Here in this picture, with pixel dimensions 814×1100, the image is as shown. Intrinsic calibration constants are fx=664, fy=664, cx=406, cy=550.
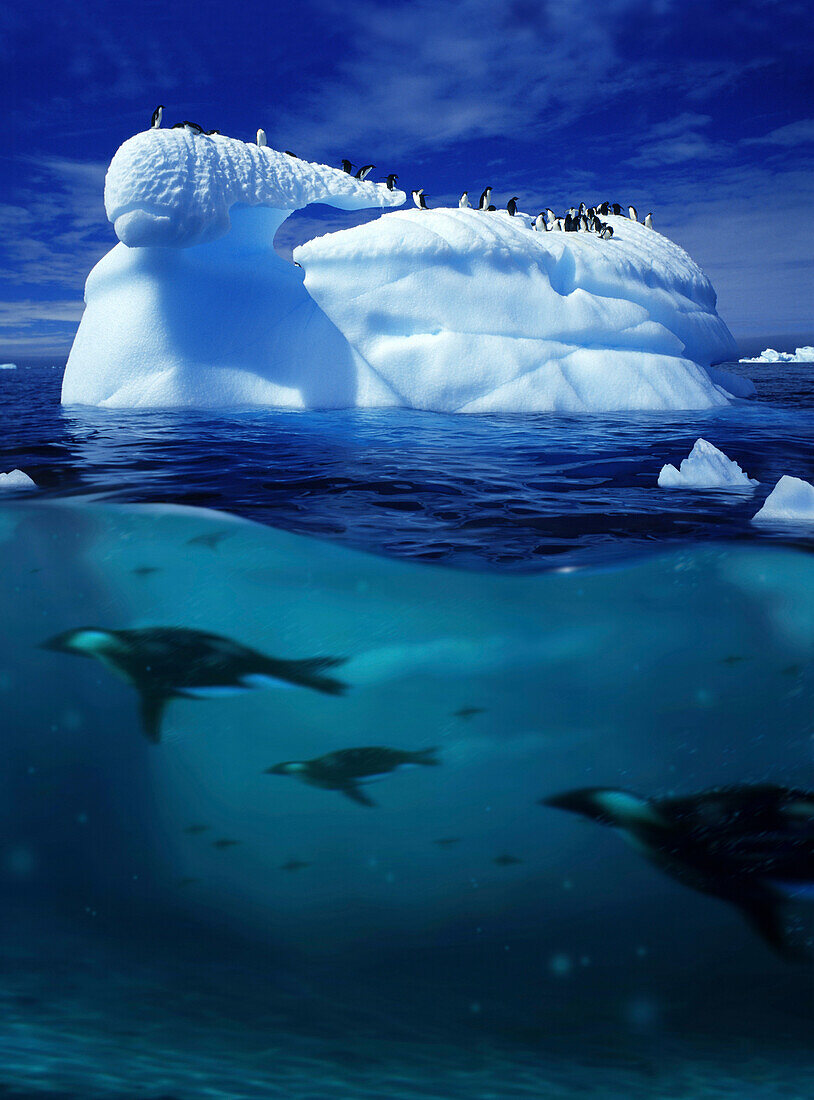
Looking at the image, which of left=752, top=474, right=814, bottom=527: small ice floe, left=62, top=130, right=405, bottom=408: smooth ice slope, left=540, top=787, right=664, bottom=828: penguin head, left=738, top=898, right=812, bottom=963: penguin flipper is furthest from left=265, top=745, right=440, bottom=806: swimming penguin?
left=62, top=130, right=405, bottom=408: smooth ice slope

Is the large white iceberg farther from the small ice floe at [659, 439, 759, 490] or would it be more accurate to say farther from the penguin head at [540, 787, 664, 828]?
the penguin head at [540, 787, 664, 828]

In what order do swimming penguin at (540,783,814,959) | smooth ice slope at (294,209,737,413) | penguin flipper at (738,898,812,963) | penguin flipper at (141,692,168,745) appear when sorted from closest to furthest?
penguin flipper at (738,898,812,963)
swimming penguin at (540,783,814,959)
penguin flipper at (141,692,168,745)
smooth ice slope at (294,209,737,413)

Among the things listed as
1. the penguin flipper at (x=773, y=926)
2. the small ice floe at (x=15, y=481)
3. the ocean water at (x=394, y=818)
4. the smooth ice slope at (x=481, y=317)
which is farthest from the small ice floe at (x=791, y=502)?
the smooth ice slope at (x=481, y=317)

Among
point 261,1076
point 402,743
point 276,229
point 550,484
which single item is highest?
Answer: point 276,229

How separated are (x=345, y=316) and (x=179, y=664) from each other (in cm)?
1014

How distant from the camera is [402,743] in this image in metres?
2.35

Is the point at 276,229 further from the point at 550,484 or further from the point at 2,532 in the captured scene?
the point at 2,532

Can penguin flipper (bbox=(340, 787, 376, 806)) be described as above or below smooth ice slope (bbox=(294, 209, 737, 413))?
below

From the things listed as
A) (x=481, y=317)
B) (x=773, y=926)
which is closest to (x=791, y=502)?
(x=773, y=926)

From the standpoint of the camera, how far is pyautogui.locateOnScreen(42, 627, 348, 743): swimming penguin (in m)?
2.49

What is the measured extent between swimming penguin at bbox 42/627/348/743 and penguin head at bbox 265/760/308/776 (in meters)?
0.27

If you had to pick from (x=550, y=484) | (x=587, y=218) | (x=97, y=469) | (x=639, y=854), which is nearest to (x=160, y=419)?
(x=97, y=469)

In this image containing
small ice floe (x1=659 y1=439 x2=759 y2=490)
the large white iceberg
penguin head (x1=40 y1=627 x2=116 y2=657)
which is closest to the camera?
penguin head (x1=40 y1=627 x2=116 y2=657)

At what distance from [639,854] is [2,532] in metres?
3.22
